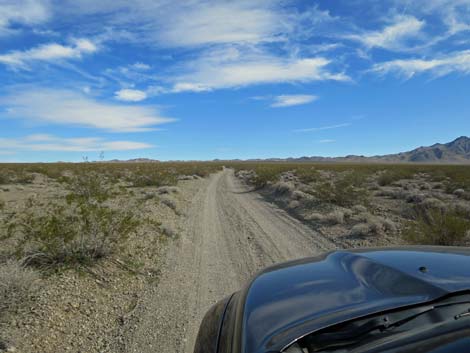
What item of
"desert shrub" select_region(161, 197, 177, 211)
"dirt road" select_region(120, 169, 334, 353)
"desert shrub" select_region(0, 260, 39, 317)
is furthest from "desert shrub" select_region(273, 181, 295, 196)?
"desert shrub" select_region(0, 260, 39, 317)

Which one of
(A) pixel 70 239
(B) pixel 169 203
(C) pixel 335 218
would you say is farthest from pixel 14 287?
(B) pixel 169 203

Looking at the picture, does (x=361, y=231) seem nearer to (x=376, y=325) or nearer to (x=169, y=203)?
(x=169, y=203)

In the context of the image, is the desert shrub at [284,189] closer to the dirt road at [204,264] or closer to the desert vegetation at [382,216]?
the desert vegetation at [382,216]

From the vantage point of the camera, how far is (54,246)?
5766mm

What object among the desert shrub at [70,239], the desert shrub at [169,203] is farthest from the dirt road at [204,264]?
the desert shrub at [70,239]

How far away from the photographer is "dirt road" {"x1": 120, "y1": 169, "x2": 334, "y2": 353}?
4238 millimetres

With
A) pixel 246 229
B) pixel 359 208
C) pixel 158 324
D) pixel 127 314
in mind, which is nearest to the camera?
pixel 158 324

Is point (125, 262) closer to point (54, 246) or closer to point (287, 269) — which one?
point (54, 246)

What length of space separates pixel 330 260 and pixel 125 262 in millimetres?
4953

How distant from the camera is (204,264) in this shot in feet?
22.3

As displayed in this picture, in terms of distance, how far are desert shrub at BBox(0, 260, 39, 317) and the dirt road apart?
4.56 ft

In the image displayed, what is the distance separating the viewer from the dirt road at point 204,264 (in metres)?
4.24

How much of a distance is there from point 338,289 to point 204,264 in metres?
5.13

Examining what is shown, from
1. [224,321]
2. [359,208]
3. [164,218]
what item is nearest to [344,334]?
[224,321]
